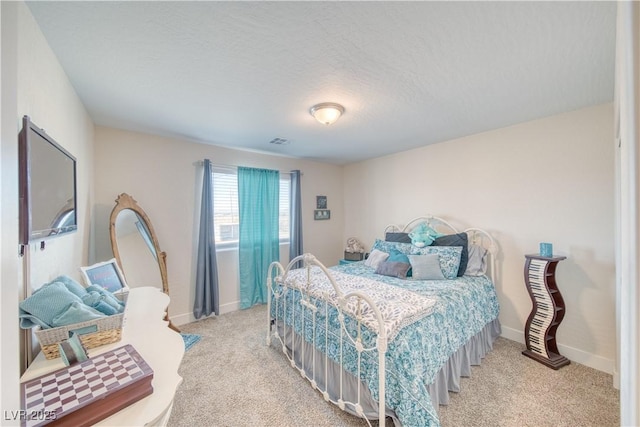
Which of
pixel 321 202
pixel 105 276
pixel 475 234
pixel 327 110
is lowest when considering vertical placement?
pixel 105 276

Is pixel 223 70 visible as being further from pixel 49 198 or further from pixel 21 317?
pixel 21 317

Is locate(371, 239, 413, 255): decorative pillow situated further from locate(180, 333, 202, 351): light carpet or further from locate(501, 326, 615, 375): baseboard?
locate(180, 333, 202, 351): light carpet

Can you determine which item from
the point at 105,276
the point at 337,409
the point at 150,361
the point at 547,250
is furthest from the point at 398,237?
the point at 105,276

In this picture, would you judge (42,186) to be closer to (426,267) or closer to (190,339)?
(190,339)

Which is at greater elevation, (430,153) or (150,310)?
(430,153)

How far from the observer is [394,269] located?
2852mm

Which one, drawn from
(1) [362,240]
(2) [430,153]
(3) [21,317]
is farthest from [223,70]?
(1) [362,240]

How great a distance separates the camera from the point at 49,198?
1.27 meters

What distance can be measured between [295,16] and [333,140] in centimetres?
208

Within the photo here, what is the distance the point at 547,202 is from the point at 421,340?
6.94ft

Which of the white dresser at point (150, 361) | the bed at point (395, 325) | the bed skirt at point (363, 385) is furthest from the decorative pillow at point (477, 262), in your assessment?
the white dresser at point (150, 361)

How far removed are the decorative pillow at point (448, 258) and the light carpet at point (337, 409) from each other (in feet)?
2.81

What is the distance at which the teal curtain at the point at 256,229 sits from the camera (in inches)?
145

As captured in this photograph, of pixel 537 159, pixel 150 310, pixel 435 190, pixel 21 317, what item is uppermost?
pixel 537 159
